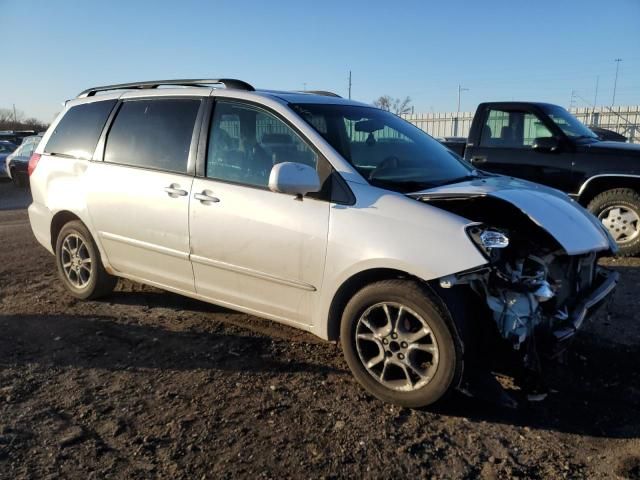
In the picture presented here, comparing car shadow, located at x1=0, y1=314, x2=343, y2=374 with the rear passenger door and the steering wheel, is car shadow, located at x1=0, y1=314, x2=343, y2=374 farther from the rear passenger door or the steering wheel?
the steering wheel

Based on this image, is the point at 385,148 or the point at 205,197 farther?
the point at 385,148

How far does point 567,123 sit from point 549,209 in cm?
446

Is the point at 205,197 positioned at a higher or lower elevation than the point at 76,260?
higher

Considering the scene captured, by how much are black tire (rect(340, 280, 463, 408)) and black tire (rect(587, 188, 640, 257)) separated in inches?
183

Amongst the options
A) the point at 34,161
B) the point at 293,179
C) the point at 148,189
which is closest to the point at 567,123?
the point at 293,179

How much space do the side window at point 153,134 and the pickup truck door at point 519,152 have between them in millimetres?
4545

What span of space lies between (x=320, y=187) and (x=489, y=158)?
470cm

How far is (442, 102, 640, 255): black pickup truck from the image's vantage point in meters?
6.70

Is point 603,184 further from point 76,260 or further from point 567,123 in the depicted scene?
point 76,260

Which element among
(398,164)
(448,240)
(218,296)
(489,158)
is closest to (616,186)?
(489,158)

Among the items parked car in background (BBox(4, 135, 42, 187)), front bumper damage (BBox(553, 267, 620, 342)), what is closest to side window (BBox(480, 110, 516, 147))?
front bumper damage (BBox(553, 267, 620, 342))

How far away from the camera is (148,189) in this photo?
429cm

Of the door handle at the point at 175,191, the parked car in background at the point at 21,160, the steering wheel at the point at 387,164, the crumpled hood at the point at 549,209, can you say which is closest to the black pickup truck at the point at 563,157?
the crumpled hood at the point at 549,209

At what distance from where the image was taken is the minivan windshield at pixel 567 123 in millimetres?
7160
